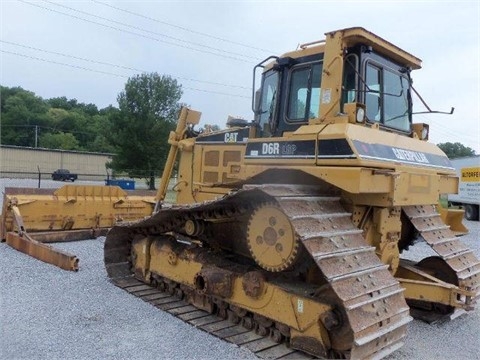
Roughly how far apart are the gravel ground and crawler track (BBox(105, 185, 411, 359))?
1.21 ft

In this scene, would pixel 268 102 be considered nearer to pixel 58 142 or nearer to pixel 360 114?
pixel 360 114

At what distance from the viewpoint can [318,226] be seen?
383 cm

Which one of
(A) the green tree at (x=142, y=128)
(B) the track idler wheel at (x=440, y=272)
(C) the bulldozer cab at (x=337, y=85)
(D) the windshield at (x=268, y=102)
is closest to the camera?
(C) the bulldozer cab at (x=337, y=85)

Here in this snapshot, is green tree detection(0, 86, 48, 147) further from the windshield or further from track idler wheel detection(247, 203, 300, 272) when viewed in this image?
track idler wheel detection(247, 203, 300, 272)

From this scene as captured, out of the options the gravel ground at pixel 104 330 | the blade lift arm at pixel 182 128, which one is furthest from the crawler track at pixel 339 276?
the blade lift arm at pixel 182 128

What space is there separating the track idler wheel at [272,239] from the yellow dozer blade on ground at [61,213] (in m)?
4.66

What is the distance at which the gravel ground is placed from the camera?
12.7 feet

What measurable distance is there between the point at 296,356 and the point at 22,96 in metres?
77.7

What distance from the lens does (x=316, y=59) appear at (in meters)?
4.97

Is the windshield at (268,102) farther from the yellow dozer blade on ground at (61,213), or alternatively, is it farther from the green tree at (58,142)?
the green tree at (58,142)

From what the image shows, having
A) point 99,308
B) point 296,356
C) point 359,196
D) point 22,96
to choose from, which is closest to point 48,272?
A: point 99,308

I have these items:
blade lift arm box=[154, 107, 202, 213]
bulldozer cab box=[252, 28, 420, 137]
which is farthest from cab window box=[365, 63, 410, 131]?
blade lift arm box=[154, 107, 202, 213]

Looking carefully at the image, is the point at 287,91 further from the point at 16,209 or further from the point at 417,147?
the point at 16,209

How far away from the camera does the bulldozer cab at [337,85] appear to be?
4.59 m
